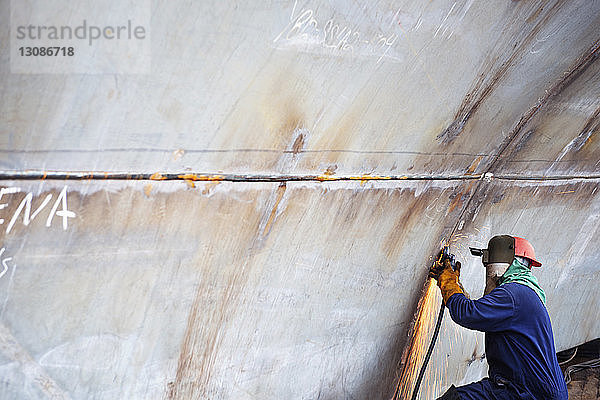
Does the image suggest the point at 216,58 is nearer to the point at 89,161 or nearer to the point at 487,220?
the point at 89,161

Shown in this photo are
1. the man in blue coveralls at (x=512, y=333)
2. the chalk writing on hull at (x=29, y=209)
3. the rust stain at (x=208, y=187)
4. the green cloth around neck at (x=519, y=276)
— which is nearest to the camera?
the chalk writing on hull at (x=29, y=209)

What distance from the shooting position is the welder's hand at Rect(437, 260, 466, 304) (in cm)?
298

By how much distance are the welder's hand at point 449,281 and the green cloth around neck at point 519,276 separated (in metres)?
0.21

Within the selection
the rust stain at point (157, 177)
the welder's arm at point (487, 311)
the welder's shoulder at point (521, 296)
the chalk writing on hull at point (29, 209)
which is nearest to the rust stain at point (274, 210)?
the rust stain at point (157, 177)

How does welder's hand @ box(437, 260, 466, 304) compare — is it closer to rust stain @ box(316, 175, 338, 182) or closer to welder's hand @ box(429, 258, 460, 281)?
welder's hand @ box(429, 258, 460, 281)

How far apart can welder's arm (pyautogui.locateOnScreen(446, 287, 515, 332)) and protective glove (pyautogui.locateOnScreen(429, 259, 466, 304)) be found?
13 centimetres

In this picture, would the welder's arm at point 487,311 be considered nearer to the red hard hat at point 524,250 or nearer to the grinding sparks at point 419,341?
the red hard hat at point 524,250

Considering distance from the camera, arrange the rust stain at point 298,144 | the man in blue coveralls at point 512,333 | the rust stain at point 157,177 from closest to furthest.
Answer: the rust stain at point 157,177 → the rust stain at point 298,144 → the man in blue coveralls at point 512,333

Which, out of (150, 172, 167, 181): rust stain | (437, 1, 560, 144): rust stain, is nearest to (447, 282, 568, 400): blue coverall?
(437, 1, 560, 144): rust stain

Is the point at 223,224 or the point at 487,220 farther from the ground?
the point at 487,220

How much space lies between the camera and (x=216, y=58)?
6.09 feet

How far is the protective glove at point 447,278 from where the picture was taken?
9.80ft

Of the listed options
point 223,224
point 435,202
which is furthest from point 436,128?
point 223,224

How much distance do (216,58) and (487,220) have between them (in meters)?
2.27
